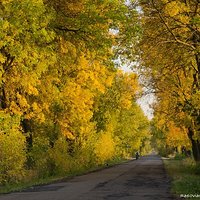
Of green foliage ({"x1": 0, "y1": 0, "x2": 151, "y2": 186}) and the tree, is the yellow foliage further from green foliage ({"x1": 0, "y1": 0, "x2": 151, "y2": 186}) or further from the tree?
the tree

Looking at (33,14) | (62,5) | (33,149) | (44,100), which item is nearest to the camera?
(33,14)

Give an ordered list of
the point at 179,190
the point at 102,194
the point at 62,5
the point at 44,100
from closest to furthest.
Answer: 1. the point at 102,194
2. the point at 179,190
3. the point at 62,5
4. the point at 44,100

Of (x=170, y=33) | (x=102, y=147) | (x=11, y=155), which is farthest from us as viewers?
(x=102, y=147)

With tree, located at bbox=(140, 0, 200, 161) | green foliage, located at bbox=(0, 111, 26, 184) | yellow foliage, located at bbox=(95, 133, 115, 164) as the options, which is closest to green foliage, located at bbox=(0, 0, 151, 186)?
green foliage, located at bbox=(0, 111, 26, 184)

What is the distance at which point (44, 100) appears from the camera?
27188mm

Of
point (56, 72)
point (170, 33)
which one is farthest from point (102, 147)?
point (170, 33)

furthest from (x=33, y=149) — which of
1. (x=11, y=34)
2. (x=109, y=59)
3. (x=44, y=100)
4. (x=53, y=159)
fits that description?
(x=11, y=34)

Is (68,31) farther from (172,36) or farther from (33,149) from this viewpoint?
(33,149)

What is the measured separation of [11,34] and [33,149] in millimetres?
14365

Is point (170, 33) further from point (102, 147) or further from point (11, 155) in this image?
point (102, 147)

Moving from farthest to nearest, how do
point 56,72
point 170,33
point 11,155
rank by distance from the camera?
1. point 56,72
2. point 11,155
3. point 170,33

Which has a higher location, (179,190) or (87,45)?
(87,45)

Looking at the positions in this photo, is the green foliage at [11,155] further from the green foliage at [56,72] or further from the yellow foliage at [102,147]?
the yellow foliage at [102,147]

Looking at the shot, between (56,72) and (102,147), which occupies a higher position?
(56,72)
